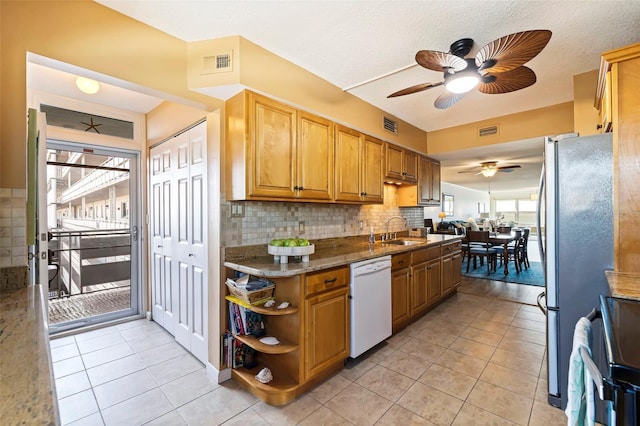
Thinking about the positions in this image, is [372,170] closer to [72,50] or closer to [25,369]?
[72,50]

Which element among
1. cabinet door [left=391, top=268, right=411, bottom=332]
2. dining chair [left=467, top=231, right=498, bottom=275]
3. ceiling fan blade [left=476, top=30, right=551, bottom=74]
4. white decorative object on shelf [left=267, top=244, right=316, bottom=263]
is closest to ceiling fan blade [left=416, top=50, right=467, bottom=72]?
ceiling fan blade [left=476, top=30, right=551, bottom=74]

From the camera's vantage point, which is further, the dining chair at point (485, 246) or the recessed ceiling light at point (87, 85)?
the dining chair at point (485, 246)

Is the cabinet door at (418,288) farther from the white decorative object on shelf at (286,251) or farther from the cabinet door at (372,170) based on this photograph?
the white decorative object on shelf at (286,251)

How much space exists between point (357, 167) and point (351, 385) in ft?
6.79

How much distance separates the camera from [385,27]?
1962 millimetres

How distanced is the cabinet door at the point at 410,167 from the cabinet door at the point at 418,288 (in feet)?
4.21

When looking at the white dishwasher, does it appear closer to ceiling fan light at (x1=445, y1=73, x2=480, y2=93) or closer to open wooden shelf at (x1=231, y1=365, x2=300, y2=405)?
open wooden shelf at (x1=231, y1=365, x2=300, y2=405)

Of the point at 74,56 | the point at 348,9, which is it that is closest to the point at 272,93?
the point at 348,9

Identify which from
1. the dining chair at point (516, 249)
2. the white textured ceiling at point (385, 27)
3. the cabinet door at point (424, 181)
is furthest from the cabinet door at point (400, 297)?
the dining chair at point (516, 249)

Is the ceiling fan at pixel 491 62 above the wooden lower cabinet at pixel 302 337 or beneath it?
above

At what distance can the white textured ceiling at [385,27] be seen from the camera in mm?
1755

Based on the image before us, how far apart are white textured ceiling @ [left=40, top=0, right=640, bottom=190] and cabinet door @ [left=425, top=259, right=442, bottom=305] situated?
2.16 m

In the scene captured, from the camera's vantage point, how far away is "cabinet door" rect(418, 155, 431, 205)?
14.0 feet

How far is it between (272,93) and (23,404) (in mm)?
2191
